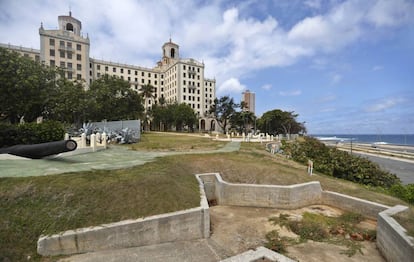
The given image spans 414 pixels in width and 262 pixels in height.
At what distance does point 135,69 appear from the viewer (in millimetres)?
71875

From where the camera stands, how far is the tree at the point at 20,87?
17203 millimetres

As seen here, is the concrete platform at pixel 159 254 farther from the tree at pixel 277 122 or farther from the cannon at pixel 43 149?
the tree at pixel 277 122

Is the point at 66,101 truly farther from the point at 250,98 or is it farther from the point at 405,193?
the point at 250,98

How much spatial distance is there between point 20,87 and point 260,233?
22096mm

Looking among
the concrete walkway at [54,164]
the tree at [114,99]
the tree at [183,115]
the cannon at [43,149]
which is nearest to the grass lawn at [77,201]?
the concrete walkway at [54,164]

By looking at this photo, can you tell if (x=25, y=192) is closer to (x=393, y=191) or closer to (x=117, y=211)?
(x=117, y=211)

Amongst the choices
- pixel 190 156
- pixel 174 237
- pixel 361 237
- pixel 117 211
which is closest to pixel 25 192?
pixel 117 211

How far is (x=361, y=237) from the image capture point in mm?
5961

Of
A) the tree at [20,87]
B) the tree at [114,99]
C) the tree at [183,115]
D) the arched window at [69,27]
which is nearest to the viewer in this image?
the tree at [20,87]

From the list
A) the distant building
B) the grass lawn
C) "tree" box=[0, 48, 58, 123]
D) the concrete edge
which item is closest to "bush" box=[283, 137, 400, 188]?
the grass lawn

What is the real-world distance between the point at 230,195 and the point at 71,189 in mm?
5718

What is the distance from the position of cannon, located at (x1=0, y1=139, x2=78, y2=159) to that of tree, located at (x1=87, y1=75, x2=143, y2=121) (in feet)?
71.5

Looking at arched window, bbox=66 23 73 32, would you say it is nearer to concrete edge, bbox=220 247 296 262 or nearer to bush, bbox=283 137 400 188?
bush, bbox=283 137 400 188

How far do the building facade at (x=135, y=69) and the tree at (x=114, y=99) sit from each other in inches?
677
